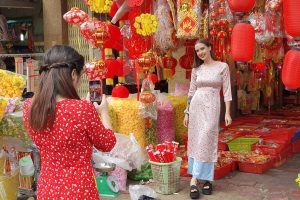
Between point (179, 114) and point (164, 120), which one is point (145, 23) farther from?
point (179, 114)

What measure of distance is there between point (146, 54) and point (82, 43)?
3506 mm

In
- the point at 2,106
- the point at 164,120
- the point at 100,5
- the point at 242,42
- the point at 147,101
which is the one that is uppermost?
the point at 100,5

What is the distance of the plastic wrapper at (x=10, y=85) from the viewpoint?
408 centimetres

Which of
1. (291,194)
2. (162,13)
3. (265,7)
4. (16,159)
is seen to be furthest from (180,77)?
(16,159)

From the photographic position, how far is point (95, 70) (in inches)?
193

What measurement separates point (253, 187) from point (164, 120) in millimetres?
1541

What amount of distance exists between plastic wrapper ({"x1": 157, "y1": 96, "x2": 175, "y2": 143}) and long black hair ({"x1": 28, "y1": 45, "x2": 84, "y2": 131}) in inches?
138

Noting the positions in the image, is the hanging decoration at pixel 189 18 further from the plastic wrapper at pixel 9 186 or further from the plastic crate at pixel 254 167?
the plastic wrapper at pixel 9 186

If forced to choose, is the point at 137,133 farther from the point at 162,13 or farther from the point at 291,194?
the point at 291,194

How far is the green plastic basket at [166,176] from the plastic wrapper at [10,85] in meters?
1.68

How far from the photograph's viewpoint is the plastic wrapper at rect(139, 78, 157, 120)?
5109 millimetres

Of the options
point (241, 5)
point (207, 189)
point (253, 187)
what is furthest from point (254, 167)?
point (241, 5)

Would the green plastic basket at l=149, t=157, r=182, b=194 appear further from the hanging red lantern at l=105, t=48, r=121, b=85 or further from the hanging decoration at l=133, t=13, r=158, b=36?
the hanging decoration at l=133, t=13, r=158, b=36

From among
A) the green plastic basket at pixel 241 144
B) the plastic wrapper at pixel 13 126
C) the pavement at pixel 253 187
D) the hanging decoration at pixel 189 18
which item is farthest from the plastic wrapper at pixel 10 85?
the green plastic basket at pixel 241 144
